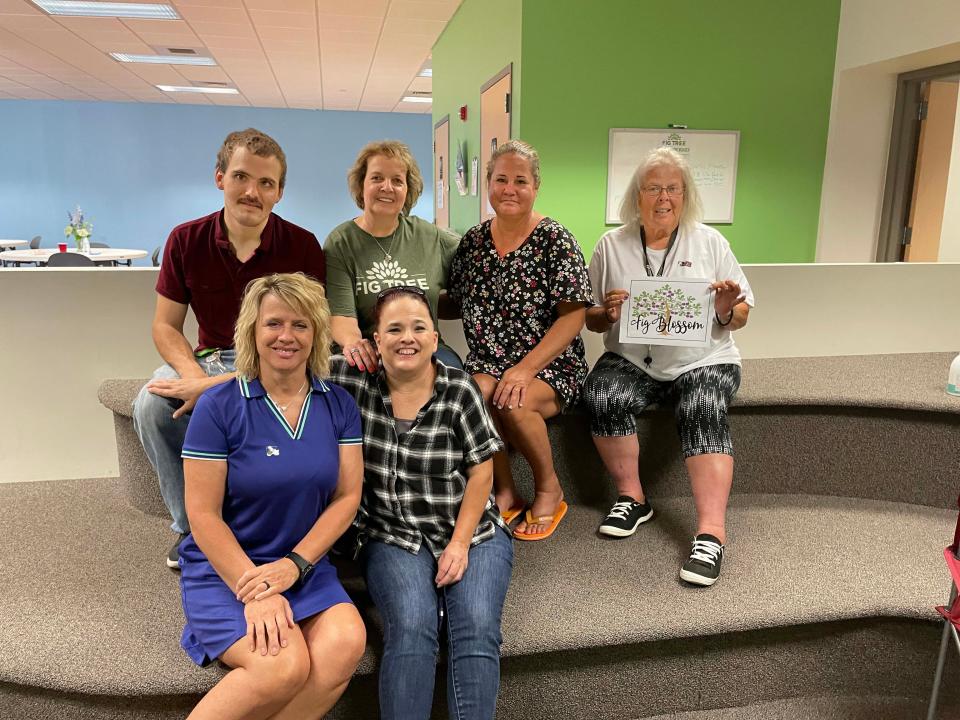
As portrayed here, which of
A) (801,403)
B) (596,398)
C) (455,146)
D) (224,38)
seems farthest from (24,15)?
(801,403)

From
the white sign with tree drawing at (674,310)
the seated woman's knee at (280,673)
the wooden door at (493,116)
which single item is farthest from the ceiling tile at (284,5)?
the seated woman's knee at (280,673)

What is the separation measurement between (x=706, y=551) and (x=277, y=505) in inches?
46.2

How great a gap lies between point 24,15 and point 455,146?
3.98 meters

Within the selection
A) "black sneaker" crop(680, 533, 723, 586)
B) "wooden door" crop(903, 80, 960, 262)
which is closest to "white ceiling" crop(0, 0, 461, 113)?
"wooden door" crop(903, 80, 960, 262)

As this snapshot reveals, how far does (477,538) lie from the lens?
1749mm

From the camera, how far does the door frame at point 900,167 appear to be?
460 cm

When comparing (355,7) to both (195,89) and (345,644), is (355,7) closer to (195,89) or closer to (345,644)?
(345,644)

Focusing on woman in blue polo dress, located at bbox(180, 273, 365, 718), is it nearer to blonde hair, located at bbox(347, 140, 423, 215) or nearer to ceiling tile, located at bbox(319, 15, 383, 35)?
blonde hair, located at bbox(347, 140, 423, 215)

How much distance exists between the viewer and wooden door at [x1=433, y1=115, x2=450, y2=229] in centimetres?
736

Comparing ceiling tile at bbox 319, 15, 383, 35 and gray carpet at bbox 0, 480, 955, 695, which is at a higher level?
ceiling tile at bbox 319, 15, 383, 35

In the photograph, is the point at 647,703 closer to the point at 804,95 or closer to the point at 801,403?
the point at 801,403

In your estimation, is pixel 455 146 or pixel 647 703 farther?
pixel 455 146

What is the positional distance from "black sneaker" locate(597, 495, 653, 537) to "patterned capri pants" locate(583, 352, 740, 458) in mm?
229

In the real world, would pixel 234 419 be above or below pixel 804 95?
below
